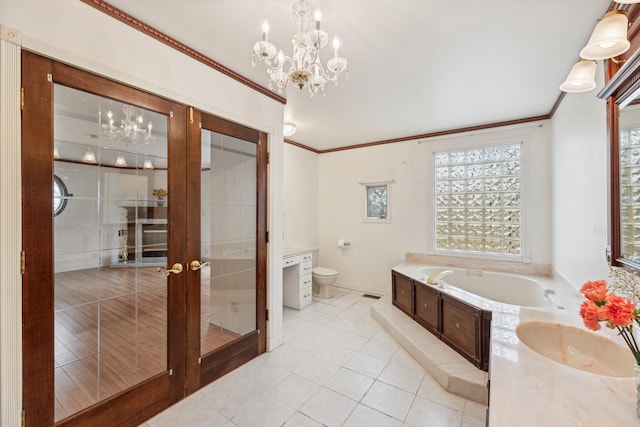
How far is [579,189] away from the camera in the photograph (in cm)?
234

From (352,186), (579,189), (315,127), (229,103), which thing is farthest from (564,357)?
(352,186)

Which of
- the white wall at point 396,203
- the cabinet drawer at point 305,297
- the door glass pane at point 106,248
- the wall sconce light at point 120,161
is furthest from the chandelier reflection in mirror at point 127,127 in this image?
the white wall at point 396,203

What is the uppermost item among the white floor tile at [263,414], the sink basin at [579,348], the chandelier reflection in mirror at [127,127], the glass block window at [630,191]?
the chandelier reflection in mirror at [127,127]

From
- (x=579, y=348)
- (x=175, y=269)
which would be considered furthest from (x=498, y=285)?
(x=175, y=269)

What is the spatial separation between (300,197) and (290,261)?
137 centimetres

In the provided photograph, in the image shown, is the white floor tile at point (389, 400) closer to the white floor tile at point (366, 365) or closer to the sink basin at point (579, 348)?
the white floor tile at point (366, 365)

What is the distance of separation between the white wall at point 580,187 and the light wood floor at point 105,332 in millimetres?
3097

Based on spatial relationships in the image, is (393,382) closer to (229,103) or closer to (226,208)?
(226,208)

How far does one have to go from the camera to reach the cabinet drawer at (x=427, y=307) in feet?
9.21

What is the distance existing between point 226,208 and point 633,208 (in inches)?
104

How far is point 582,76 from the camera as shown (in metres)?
1.63

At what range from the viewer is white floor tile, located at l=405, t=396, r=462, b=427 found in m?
1.79

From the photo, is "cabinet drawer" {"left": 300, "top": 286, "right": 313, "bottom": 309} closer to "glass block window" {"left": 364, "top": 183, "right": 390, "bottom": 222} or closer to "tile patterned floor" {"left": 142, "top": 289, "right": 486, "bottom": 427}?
"tile patterned floor" {"left": 142, "top": 289, "right": 486, "bottom": 427}

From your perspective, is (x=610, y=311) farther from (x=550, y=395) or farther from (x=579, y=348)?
(x=579, y=348)
